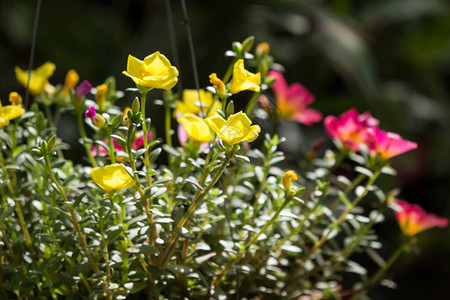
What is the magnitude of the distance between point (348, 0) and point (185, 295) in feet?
4.67

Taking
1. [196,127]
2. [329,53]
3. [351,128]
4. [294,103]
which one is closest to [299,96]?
[294,103]

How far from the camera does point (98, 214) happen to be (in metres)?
0.38

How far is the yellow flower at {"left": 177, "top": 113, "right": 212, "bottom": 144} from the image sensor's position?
1.31 ft

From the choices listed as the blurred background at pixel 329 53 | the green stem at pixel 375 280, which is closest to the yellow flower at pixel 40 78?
the green stem at pixel 375 280

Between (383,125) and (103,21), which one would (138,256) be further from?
(103,21)

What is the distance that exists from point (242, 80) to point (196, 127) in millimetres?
51

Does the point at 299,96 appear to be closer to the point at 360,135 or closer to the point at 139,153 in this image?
the point at 360,135

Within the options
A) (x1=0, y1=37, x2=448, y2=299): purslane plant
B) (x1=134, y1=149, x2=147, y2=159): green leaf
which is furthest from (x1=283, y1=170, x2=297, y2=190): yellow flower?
(x1=134, y1=149, x2=147, y2=159): green leaf

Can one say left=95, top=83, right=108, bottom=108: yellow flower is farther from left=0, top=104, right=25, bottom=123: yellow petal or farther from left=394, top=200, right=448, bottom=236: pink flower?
left=394, top=200, right=448, bottom=236: pink flower

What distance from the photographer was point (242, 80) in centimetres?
39

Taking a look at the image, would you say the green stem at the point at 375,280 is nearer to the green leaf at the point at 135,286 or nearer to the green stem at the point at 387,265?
the green stem at the point at 387,265

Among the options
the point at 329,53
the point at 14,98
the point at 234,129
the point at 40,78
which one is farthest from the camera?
the point at 329,53

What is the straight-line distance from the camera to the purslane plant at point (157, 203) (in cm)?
36

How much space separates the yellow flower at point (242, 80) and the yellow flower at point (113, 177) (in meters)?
0.10
